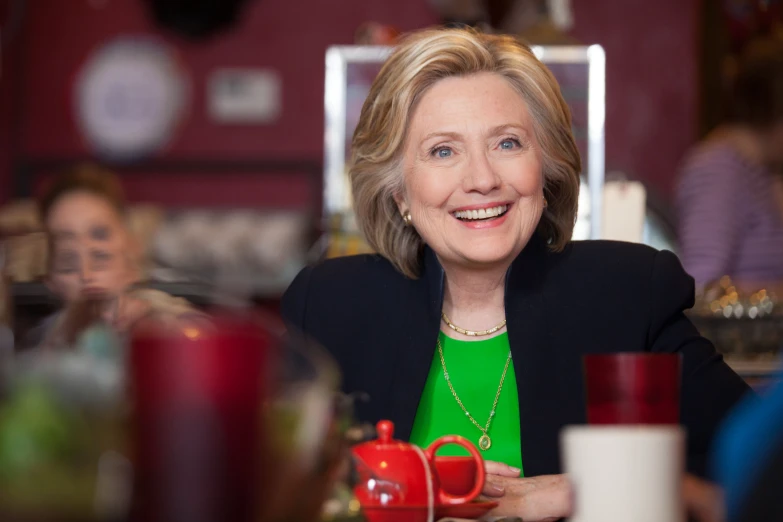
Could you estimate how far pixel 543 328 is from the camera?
5.76 ft

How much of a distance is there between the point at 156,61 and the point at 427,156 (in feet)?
15.2

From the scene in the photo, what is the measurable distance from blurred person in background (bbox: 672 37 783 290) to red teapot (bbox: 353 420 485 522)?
2.12 metres

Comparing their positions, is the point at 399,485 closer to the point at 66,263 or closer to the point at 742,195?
the point at 66,263

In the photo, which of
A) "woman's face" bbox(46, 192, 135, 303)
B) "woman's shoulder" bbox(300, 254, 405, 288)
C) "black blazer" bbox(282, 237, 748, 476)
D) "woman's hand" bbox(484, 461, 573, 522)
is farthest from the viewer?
"woman's face" bbox(46, 192, 135, 303)

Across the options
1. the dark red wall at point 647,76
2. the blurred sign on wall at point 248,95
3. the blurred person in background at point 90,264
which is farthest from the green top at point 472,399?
the blurred sign on wall at point 248,95

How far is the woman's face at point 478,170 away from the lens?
1822 mm

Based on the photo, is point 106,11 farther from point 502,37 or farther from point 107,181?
point 502,37

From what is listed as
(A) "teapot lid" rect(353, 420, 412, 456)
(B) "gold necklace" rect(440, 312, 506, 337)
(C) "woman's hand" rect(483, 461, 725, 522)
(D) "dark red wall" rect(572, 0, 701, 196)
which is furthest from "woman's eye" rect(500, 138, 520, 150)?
(D) "dark red wall" rect(572, 0, 701, 196)

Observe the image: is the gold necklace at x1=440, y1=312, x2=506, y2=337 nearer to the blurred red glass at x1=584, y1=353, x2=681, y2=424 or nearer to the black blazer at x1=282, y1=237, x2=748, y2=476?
the black blazer at x1=282, y1=237, x2=748, y2=476

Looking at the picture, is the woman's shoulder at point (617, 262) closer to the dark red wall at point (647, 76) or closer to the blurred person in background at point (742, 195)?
the blurred person in background at point (742, 195)

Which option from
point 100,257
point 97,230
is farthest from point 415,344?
point 97,230

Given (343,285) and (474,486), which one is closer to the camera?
(474,486)

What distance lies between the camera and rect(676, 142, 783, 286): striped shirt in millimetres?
3102

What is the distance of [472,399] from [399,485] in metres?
0.76
